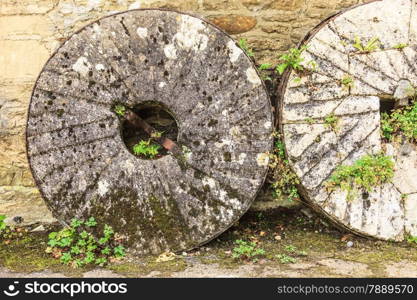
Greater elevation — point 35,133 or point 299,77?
point 299,77

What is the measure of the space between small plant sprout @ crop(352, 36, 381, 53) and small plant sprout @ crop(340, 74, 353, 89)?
0.58 feet

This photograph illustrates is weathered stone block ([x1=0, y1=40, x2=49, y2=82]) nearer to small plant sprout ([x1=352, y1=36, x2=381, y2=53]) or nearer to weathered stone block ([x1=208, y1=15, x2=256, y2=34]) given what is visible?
weathered stone block ([x1=208, y1=15, x2=256, y2=34])

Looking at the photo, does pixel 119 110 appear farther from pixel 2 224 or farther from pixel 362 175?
pixel 362 175

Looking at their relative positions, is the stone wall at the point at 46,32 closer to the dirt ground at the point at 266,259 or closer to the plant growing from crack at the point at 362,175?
the dirt ground at the point at 266,259

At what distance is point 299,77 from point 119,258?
1488mm

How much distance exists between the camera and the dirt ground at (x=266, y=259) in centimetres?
232

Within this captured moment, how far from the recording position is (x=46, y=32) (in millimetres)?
2900

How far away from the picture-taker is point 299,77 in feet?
8.54

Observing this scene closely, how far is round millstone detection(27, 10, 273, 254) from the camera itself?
248 cm

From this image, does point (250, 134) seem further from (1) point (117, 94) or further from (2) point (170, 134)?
(1) point (117, 94)

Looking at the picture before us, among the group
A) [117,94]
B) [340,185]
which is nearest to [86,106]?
[117,94]

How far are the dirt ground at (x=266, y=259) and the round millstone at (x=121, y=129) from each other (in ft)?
0.47

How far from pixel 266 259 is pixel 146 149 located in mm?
955

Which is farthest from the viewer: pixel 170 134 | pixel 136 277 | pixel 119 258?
pixel 170 134
